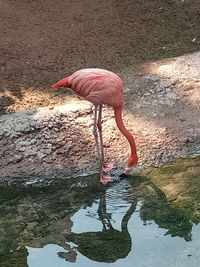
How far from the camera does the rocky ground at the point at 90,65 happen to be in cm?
311

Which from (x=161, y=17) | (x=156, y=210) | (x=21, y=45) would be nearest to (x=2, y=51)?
(x=21, y=45)

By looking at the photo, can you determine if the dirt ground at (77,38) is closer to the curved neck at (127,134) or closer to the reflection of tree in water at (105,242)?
the curved neck at (127,134)

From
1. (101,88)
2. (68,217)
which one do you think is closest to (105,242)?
(68,217)

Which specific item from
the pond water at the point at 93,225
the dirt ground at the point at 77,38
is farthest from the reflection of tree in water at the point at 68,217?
the dirt ground at the point at 77,38

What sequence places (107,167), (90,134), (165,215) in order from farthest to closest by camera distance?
(90,134), (107,167), (165,215)

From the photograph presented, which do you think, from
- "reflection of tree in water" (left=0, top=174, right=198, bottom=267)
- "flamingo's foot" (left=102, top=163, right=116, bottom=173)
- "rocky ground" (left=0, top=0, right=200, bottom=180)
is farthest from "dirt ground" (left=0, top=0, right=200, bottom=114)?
"reflection of tree in water" (left=0, top=174, right=198, bottom=267)

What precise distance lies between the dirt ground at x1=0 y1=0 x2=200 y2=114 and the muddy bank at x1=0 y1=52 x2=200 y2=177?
408mm

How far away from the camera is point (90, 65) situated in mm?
4086

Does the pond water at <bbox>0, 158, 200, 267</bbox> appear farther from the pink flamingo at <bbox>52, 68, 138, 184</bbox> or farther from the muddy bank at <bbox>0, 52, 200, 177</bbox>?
the pink flamingo at <bbox>52, 68, 138, 184</bbox>

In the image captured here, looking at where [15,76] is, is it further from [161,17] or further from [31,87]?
[161,17]

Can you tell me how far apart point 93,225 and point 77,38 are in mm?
2200

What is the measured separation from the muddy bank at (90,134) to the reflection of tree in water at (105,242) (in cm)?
49

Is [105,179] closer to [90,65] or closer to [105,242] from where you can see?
[105,242]

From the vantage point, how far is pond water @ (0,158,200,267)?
2.41 m
